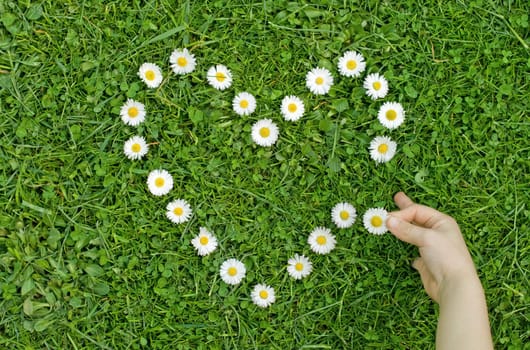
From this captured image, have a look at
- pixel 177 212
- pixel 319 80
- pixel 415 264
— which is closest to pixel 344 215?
pixel 415 264

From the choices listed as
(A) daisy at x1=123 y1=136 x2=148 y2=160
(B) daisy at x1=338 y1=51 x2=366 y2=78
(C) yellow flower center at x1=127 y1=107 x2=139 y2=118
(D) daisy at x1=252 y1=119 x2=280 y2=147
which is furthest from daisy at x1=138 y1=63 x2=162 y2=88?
(B) daisy at x1=338 y1=51 x2=366 y2=78

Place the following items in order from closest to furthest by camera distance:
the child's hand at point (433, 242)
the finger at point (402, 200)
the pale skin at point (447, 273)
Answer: the pale skin at point (447, 273)
the child's hand at point (433, 242)
the finger at point (402, 200)


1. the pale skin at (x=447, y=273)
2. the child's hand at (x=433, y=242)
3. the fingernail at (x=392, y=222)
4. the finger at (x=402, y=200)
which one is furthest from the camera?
the finger at (x=402, y=200)

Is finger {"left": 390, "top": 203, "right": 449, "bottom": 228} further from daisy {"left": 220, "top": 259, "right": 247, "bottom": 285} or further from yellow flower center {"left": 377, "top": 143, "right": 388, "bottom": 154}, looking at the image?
daisy {"left": 220, "top": 259, "right": 247, "bottom": 285}

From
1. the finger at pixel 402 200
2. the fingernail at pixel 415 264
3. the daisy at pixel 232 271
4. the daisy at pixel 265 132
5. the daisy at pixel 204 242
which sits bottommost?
the daisy at pixel 232 271

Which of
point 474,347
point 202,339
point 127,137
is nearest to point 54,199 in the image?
point 127,137

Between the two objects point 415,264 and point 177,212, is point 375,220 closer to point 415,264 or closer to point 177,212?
A: point 415,264

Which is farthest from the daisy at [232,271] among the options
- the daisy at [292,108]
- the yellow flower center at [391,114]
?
the yellow flower center at [391,114]

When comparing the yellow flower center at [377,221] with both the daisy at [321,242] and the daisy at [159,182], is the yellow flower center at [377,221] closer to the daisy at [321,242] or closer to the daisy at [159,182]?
the daisy at [321,242]
